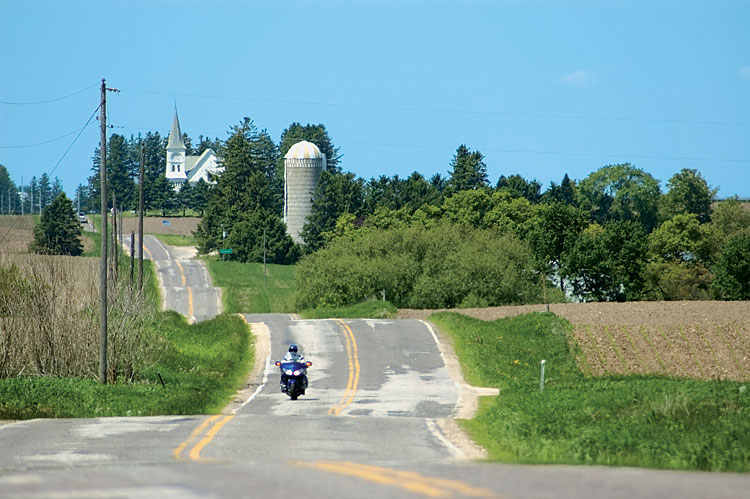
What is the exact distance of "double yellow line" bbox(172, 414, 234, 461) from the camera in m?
16.0

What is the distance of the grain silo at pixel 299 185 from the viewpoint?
152 metres

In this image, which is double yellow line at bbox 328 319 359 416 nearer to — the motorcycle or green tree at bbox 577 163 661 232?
the motorcycle

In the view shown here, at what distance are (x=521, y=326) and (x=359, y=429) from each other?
100 ft

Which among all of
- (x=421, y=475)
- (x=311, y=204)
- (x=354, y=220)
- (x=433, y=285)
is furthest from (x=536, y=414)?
(x=311, y=204)

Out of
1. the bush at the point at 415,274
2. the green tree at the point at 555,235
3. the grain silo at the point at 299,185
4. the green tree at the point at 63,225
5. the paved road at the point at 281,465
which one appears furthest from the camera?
the grain silo at the point at 299,185

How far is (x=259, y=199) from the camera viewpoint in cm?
14900

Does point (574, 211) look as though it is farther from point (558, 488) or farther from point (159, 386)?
point (558, 488)

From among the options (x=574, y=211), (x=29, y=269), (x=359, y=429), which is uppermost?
(x=574, y=211)

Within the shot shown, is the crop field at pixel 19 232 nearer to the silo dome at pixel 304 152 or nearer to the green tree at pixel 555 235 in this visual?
the silo dome at pixel 304 152

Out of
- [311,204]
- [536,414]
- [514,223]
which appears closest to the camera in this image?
[536,414]

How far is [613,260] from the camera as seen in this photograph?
88188mm

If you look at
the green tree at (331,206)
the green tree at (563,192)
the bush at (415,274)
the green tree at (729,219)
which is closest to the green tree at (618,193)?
the green tree at (563,192)

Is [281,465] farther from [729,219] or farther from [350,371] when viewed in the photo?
[729,219]

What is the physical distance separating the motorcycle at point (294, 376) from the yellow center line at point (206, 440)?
709 centimetres
